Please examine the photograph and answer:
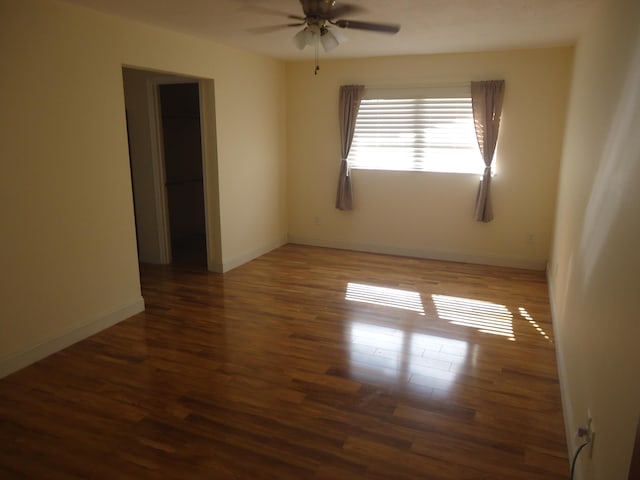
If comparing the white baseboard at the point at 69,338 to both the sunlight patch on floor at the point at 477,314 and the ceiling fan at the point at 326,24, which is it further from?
the sunlight patch on floor at the point at 477,314

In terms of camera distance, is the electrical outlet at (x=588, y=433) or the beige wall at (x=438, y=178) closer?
the electrical outlet at (x=588, y=433)

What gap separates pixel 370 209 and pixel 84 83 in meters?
3.70

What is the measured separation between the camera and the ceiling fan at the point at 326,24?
9.87ft

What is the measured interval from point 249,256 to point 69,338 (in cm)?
256

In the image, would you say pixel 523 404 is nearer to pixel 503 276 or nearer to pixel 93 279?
pixel 503 276

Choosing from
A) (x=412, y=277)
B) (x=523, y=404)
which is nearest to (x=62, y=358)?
(x=523, y=404)

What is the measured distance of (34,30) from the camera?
2910 millimetres

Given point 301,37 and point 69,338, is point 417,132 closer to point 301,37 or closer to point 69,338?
point 301,37

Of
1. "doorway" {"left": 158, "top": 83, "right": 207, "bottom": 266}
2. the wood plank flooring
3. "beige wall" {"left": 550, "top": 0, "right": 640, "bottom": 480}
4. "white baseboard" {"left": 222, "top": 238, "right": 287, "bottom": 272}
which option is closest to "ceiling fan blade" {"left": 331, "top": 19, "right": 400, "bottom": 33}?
"beige wall" {"left": 550, "top": 0, "right": 640, "bottom": 480}

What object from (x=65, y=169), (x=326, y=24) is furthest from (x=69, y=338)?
(x=326, y=24)

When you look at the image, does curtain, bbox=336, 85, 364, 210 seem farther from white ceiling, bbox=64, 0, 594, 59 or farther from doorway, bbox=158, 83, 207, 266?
doorway, bbox=158, 83, 207, 266

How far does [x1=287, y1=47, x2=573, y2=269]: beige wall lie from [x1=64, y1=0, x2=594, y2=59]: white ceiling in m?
0.41

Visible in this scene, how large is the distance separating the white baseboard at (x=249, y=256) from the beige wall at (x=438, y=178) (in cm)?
35

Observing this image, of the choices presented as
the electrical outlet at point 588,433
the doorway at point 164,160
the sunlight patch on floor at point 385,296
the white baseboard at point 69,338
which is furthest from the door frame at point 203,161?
the electrical outlet at point 588,433
